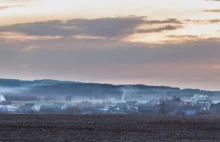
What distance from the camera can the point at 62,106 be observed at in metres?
146

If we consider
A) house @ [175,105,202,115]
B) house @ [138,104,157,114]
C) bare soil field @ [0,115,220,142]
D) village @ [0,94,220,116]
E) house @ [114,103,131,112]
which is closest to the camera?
bare soil field @ [0,115,220,142]

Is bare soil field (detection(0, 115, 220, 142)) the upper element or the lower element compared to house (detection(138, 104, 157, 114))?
lower

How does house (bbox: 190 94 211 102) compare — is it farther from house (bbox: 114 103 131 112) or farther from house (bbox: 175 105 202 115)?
house (bbox: 175 105 202 115)

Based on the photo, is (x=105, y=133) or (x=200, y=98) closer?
(x=105, y=133)

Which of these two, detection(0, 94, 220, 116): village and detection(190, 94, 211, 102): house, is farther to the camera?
detection(190, 94, 211, 102): house

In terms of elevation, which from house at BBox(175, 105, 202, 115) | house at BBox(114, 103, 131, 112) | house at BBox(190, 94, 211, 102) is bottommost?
house at BBox(175, 105, 202, 115)

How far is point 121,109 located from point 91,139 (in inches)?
3842

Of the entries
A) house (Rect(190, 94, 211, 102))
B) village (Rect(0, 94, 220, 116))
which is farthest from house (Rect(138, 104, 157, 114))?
house (Rect(190, 94, 211, 102))

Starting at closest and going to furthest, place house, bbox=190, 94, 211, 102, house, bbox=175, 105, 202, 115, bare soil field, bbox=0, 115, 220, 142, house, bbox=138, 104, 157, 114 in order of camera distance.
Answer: bare soil field, bbox=0, 115, 220, 142 < house, bbox=175, 105, 202, 115 < house, bbox=138, 104, 157, 114 < house, bbox=190, 94, 211, 102

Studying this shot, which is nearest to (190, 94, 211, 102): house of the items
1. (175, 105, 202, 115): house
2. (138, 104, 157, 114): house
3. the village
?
the village

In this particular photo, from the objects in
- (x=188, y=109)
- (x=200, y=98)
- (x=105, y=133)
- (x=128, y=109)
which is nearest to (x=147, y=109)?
(x=128, y=109)

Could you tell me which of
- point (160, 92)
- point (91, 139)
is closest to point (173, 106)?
point (160, 92)

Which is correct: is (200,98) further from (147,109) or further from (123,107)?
(147,109)

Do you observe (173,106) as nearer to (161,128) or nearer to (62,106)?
(62,106)
